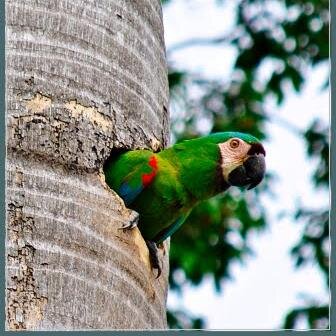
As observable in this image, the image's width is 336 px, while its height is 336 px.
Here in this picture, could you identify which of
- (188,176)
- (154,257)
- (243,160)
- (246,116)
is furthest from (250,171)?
(246,116)

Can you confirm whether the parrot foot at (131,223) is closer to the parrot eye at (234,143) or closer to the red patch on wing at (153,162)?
the red patch on wing at (153,162)

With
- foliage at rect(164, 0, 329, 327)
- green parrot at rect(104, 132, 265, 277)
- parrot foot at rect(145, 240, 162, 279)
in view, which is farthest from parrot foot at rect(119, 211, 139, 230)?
foliage at rect(164, 0, 329, 327)

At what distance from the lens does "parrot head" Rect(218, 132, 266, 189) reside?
136 inches

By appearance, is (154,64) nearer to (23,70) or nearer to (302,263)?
(23,70)

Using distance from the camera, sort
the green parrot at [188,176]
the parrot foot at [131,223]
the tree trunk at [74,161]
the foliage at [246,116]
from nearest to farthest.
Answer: the tree trunk at [74,161], the parrot foot at [131,223], the green parrot at [188,176], the foliage at [246,116]

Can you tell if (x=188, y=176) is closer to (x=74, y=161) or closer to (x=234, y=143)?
(x=234, y=143)

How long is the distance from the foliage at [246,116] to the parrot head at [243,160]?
2461 millimetres

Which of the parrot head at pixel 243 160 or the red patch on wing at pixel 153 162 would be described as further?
the parrot head at pixel 243 160

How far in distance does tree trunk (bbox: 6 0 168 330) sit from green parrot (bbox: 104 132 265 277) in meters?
0.29

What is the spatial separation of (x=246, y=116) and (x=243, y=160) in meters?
3.06

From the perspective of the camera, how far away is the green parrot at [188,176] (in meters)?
3.38

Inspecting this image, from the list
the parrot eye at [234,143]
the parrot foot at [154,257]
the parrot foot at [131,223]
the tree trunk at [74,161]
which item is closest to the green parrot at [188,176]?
the parrot eye at [234,143]

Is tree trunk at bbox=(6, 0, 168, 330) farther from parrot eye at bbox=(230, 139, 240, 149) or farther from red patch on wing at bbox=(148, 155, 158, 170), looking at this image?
parrot eye at bbox=(230, 139, 240, 149)

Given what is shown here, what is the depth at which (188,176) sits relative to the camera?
136 inches
